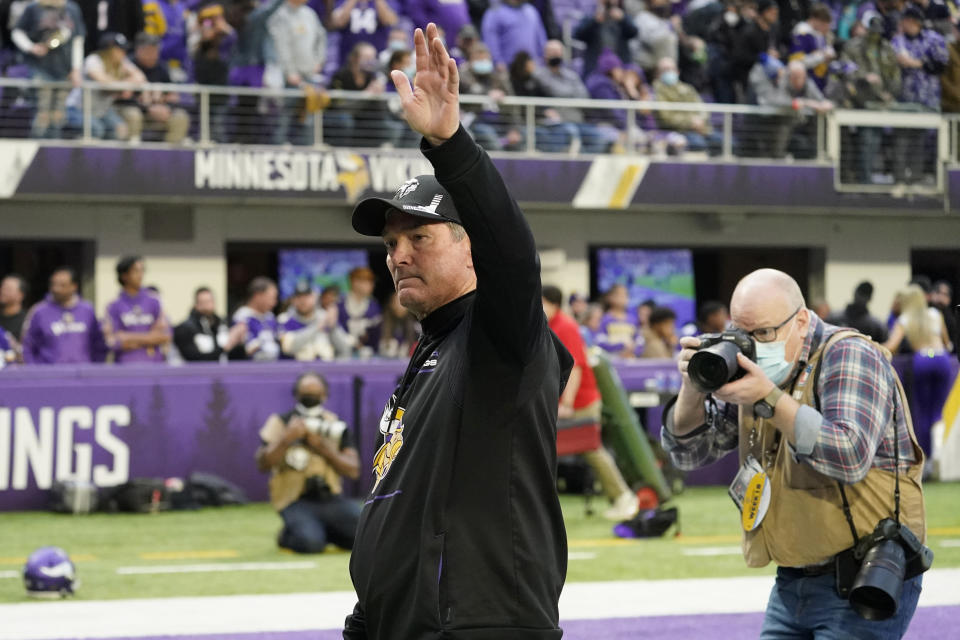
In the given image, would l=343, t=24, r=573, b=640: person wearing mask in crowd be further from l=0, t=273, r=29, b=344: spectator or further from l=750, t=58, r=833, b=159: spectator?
l=750, t=58, r=833, b=159: spectator

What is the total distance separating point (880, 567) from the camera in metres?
4.27

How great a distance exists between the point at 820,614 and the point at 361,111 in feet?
53.4

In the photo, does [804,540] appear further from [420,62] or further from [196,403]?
[196,403]

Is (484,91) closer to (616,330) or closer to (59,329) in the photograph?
(616,330)

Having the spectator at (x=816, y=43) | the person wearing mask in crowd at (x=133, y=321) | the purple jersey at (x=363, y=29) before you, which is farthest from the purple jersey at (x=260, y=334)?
the spectator at (x=816, y=43)

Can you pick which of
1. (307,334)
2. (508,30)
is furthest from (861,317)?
(508,30)

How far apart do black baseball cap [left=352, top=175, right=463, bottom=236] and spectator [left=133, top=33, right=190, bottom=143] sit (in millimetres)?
15896

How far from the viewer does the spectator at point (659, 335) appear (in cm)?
1625

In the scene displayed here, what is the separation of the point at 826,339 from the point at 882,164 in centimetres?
1936

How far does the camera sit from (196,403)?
13602 mm

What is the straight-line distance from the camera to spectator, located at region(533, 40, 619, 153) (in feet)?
68.4

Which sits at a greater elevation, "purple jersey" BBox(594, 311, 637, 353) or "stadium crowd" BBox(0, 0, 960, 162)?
"stadium crowd" BBox(0, 0, 960, 162)

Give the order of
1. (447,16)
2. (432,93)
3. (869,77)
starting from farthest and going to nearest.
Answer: (869,77)
(447,16)
(432,93)

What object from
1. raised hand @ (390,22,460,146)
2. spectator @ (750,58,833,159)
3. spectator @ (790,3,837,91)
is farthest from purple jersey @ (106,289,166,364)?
spectator @ (790,3,837,91)
